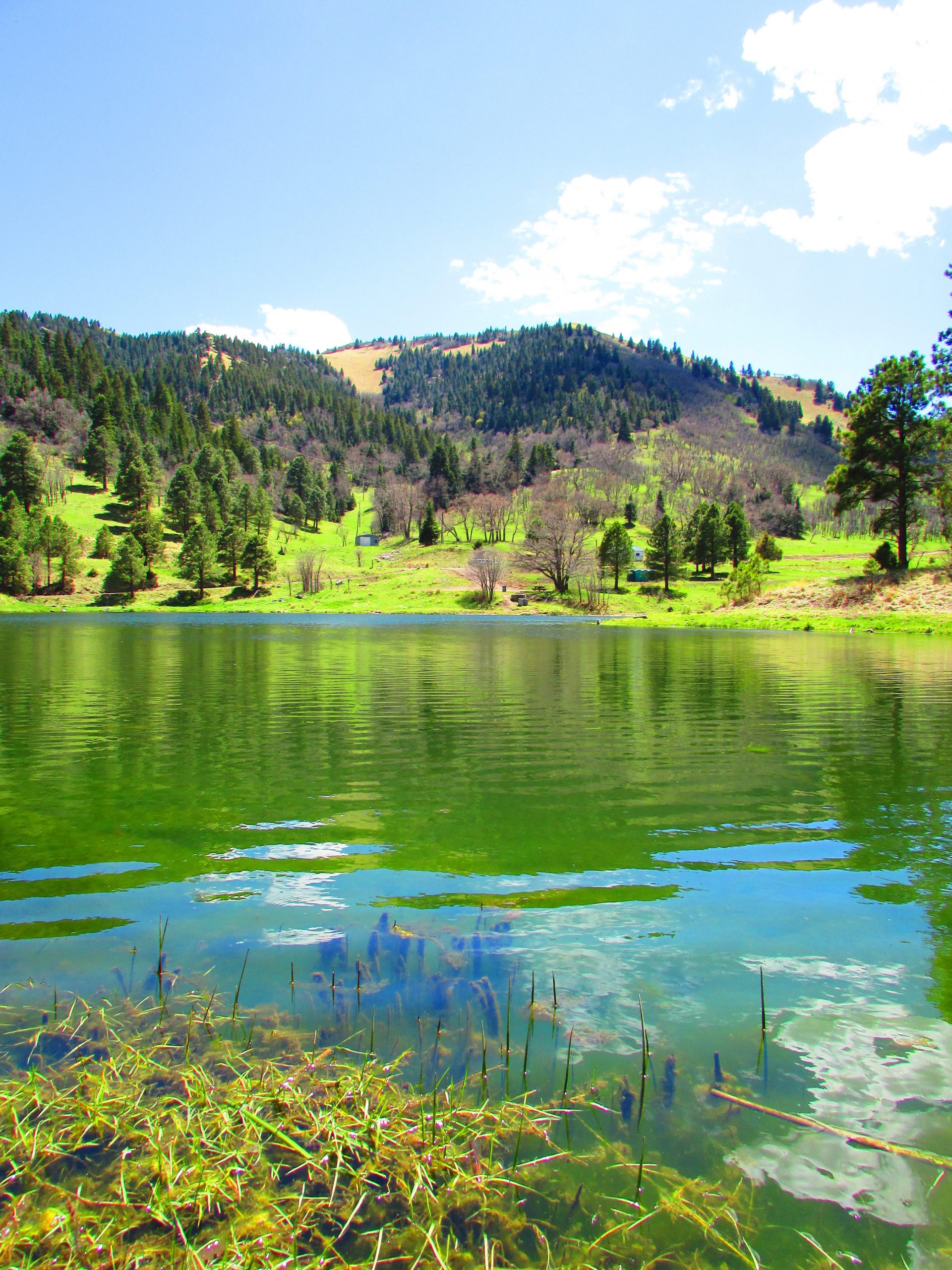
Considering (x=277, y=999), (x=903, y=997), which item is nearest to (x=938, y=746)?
(x=903, y=997)

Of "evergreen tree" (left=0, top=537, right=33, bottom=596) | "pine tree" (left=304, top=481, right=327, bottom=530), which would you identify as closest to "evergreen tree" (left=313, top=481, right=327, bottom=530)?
"pine tree" (left=304, top=481, right=327, bottom=530)

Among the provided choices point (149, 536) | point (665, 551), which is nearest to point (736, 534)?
point (665, 551)

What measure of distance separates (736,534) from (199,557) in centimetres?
10653

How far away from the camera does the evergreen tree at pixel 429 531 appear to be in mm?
165625

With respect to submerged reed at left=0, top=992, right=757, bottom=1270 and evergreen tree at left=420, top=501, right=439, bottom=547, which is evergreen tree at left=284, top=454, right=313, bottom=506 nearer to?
evergreen tree at left=420, top=501, right=439, bottom=547

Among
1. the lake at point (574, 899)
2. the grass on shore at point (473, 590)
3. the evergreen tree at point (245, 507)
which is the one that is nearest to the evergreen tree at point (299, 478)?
the grass on shore at point (473, 590)

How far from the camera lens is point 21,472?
136 meters

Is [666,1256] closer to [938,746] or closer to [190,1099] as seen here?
[190,1099]

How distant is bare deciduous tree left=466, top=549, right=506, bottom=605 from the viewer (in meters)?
120

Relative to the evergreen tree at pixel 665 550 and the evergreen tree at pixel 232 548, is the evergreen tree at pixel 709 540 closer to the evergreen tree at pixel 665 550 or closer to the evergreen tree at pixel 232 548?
the evergreen tree at pixel 665 550

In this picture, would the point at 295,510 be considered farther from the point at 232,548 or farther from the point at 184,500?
the point at 232,548

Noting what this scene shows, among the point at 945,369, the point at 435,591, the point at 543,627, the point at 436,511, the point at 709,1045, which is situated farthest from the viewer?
the point at 436,511

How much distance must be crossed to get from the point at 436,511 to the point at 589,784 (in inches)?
7403

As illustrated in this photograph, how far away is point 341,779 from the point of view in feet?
41.4
